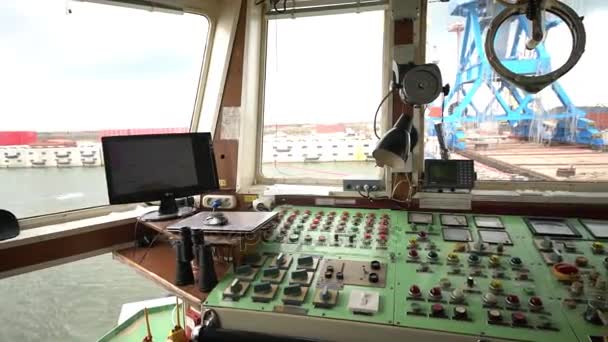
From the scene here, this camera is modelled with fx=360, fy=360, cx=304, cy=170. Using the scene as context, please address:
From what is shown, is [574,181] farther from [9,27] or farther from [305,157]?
[9,27]

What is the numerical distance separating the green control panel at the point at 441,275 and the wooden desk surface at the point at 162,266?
0.10m

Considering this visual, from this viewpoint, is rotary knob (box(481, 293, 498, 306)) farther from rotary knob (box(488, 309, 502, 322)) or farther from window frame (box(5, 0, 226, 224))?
window frame (box(5, 0, 226, 224))

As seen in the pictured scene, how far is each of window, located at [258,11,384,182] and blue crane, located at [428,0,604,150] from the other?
1.54 feet

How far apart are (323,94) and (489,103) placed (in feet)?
3.33

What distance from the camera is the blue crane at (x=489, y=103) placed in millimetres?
2021

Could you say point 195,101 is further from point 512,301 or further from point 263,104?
point 512,301

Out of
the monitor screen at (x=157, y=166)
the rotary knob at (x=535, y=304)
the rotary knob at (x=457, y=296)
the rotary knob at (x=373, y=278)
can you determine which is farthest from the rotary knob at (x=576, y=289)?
the monitor screen at (x=157, y=166)

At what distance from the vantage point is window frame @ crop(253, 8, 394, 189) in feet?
7.05

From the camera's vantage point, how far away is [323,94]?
94.9 inches

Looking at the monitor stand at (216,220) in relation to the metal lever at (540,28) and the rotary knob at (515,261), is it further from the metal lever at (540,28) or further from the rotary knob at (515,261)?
the metal lever at (540,28)

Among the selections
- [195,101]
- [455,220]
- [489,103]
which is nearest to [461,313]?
[455,220]

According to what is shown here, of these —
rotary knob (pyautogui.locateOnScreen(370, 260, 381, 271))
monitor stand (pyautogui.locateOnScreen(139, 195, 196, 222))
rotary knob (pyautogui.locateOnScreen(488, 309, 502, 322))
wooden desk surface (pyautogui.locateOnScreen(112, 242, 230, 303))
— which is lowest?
wooden desk surface (pyautogui.locateOnScreen(112, 242, 230, 303))

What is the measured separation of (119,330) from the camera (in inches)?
83.3

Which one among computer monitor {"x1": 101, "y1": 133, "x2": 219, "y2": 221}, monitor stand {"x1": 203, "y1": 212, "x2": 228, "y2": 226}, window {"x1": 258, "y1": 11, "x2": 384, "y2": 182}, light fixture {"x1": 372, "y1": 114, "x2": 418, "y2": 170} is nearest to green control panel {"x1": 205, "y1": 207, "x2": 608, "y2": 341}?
monitor stand {"x1": 203, "y1": 212, "x2": 228, "y2": 226}
